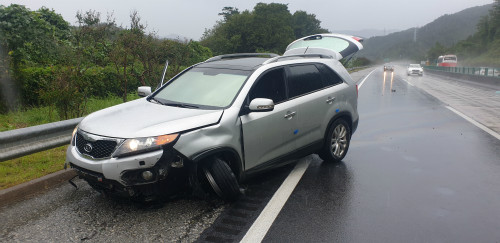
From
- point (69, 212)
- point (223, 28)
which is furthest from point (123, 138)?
point (223, 28)

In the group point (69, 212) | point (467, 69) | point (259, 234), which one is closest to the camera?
point (259, 234)

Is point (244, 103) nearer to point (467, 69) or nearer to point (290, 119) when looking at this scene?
point (290, 119)

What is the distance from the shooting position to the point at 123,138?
3.80m

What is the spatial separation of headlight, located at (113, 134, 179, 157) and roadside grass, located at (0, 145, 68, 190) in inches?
77.8

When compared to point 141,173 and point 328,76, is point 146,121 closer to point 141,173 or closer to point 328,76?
point 141,173

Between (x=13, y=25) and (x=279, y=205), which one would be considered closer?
(x=279, y=205)

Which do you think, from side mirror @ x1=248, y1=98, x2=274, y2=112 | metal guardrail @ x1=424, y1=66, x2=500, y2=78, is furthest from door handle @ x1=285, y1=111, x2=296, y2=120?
metal guardrail @ x1=424, y1=66, x2=500, y2=78

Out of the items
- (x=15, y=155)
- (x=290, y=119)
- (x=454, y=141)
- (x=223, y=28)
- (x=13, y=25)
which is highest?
(x=223, y=28)

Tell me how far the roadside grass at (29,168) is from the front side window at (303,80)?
3.35 meters

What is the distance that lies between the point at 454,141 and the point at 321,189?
4341 millimetres

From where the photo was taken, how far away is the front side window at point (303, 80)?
5.32 metres

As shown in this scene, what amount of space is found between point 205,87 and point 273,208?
1754 mm

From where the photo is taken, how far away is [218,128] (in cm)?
416

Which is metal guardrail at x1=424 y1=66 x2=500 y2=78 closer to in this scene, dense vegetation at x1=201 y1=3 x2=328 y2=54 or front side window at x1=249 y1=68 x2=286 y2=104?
front side window at x1=249 y1=68 x2=286 y2=104
